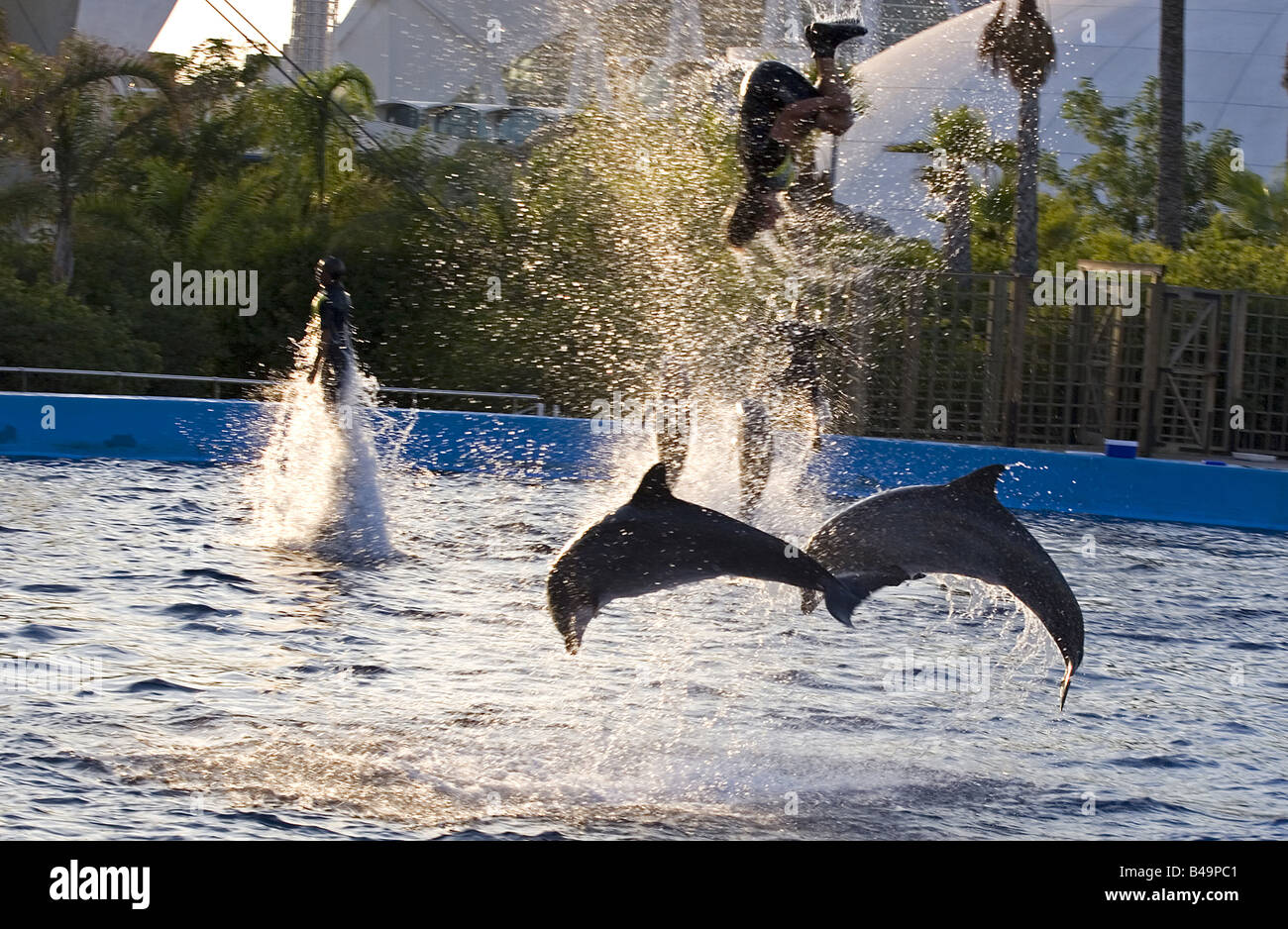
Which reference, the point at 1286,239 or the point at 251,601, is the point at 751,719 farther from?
the point at 1286,239

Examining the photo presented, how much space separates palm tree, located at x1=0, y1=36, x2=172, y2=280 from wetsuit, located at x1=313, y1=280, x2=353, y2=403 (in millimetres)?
7909

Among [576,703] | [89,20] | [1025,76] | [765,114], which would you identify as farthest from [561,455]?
[89,20]

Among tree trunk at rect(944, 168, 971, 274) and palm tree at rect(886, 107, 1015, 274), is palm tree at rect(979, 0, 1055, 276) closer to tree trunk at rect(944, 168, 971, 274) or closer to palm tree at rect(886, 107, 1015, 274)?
tree trunk at rect(944, 168, 971, 274)

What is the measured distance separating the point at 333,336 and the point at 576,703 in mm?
4788

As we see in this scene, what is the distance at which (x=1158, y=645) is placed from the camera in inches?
307

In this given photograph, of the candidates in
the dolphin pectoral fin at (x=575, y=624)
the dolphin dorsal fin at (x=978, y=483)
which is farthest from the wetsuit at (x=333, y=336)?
the dolphin dorsal fin at (x=978, y=483)

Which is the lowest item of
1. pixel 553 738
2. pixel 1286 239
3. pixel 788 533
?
pixel 553 738

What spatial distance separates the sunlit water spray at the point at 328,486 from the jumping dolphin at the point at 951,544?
426 centimetres

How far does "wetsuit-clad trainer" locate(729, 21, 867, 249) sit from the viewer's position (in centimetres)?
632

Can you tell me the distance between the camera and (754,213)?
674cm

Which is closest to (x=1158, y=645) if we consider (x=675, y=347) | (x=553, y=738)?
(x=553, y=738)

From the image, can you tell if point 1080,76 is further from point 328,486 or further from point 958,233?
point 328,486

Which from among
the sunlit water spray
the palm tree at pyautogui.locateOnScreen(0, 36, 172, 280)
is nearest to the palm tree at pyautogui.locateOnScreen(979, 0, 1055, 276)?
the palm tree at pyautogui.locateOnScreen(0, 36, 172, 280)
